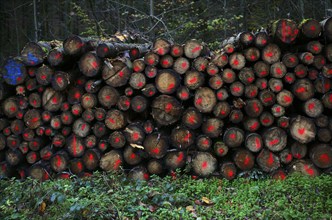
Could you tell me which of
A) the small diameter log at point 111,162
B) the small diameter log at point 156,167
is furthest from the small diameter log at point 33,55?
the small diameter log at point 156,167

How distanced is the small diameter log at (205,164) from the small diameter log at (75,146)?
1837 mm

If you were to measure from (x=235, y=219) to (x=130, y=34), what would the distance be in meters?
7.80

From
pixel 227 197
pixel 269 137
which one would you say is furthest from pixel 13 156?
pixel 269 137

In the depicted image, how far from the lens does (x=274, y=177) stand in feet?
17.4

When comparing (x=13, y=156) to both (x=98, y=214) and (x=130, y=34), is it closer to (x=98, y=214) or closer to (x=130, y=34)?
(x=98, y=214)

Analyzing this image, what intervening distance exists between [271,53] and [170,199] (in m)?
2.75

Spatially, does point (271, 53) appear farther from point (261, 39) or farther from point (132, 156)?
point (132, 156)

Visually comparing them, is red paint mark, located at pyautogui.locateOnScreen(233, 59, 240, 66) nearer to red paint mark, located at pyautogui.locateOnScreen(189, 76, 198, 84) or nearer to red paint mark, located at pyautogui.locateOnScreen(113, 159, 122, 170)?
→ red paint mark, located at pyautogui.locateOnScreen(189, 76, 198, 84)

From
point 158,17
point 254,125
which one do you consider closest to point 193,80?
point 254,125

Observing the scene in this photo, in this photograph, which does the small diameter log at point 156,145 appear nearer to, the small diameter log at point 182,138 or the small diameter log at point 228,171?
the small diameter log at point 182,138

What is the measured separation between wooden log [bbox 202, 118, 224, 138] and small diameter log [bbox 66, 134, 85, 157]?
202 cm

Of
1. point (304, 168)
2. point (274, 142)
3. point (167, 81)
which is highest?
point (167, 81)

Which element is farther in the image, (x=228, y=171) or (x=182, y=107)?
(x=182, y=107)

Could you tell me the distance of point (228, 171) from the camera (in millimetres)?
5387
